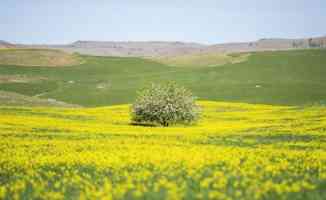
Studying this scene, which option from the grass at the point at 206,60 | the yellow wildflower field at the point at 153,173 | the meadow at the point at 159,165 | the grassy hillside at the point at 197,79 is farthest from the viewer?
the grass at the point at 206,60

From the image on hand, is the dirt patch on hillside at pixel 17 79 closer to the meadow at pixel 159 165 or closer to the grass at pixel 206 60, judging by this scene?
the grass at pixel 206 60

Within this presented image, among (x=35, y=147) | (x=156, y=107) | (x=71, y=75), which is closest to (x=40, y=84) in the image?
(x=71, y=75)

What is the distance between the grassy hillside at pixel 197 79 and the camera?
268 ft

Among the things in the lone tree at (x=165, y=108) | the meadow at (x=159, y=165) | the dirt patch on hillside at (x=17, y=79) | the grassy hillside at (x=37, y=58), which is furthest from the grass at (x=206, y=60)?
the meadow at (x=159, y=165)

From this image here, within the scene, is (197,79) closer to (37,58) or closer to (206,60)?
(206,60)

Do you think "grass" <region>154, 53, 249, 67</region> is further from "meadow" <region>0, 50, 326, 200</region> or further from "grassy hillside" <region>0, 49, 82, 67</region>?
"meadow" <region>0, 50, 326, 200</region>

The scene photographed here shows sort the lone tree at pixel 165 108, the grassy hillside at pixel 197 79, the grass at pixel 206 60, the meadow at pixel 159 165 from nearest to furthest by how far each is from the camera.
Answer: the meadow at pixel 159 165, the lone tree at pixel 165 108, the grassy hillside at pixel 197 79, the grass at pixel 206 60

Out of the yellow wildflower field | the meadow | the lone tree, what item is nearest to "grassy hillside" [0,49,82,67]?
the meadow

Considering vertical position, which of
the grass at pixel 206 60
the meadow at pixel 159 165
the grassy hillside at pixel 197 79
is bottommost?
the meadow at pixel 159 165

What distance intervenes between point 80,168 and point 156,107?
91.2 feet

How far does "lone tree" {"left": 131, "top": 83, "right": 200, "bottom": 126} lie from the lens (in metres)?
41.7

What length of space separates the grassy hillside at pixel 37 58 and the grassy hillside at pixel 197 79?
3793 millimetres

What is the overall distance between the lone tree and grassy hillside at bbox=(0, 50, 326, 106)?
36.2 meters

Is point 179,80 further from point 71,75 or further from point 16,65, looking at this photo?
point 16,65
